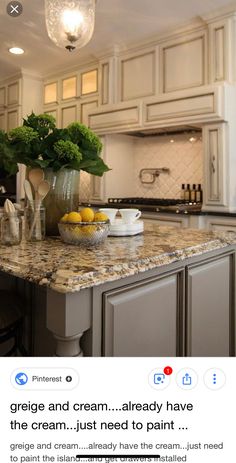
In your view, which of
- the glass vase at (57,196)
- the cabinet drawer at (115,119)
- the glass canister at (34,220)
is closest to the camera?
the glass canister at (34,220)

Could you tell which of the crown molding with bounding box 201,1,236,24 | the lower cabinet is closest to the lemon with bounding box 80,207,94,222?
the lower cabinet

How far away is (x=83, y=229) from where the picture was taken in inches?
41.7

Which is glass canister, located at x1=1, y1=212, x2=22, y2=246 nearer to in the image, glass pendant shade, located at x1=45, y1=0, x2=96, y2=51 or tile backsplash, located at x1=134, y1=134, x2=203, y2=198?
glass pendant shade, located at x1=45, y1=0, x2=96, y2=51

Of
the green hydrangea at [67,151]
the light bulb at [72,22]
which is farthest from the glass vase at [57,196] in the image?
the light bulb at [72,22]

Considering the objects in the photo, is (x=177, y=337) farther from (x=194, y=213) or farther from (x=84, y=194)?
(x=84, y=194)

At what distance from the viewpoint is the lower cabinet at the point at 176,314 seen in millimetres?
860

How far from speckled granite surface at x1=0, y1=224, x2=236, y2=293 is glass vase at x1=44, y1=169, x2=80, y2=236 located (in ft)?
0.31

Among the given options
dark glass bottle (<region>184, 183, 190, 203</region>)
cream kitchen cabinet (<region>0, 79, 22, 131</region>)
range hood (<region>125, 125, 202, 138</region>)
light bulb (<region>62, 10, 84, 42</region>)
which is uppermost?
cream kitchen cabinet (<region>0, 79, 22, 131</region>)

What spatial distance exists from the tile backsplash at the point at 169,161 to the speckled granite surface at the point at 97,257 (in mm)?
2229

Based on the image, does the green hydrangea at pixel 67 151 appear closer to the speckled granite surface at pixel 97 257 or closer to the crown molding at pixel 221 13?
the speckled granite surface at pixel 97 257

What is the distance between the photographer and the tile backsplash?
3.42m
